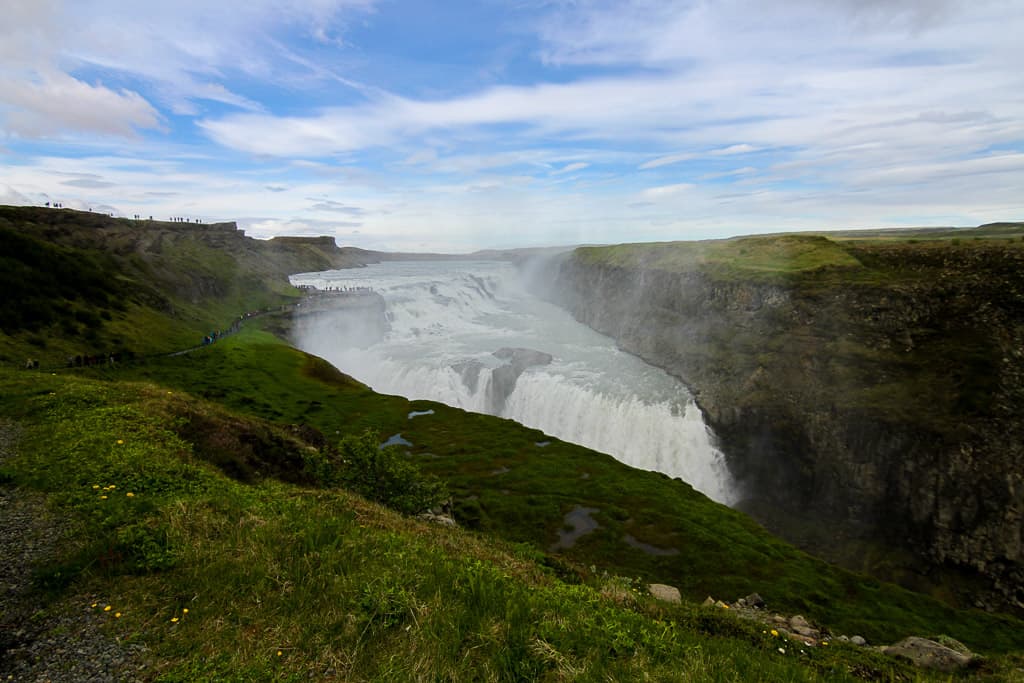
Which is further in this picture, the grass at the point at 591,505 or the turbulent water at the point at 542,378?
the turbulent water at the point at 542,378

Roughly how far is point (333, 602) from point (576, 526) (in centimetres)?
2584

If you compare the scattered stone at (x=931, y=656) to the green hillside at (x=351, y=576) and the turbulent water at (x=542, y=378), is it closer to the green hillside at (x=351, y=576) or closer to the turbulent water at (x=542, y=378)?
the green hillside at (x=351, y=576)

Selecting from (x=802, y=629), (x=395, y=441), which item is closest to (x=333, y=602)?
(x=802, y=629)

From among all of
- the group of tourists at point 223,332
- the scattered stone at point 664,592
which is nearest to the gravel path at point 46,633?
the scattered stone at point 664,592

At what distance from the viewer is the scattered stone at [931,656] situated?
12250mm

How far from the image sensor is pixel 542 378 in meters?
62.3

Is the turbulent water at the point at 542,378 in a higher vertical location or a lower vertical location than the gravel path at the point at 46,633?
lower

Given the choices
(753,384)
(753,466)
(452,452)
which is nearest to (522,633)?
(452,452)

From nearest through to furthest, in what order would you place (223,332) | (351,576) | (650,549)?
(351,576) → (650,549) → (223,332)

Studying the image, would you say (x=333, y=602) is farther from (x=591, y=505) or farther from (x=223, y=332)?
(x=223, y=332)

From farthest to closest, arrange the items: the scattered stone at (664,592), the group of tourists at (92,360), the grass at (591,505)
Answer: the group of tourists at (92,360) → the grass at (591,505) → the scattered stone at (664,592)

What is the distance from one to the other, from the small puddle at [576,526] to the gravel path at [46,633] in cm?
2454

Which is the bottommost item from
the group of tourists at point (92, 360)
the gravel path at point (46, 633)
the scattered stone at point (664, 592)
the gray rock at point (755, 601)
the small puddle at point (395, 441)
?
the gray rock at point (755, 601)

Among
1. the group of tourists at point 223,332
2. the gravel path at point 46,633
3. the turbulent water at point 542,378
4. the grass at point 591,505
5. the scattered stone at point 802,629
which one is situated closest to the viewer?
the gravel path at point 46,633
